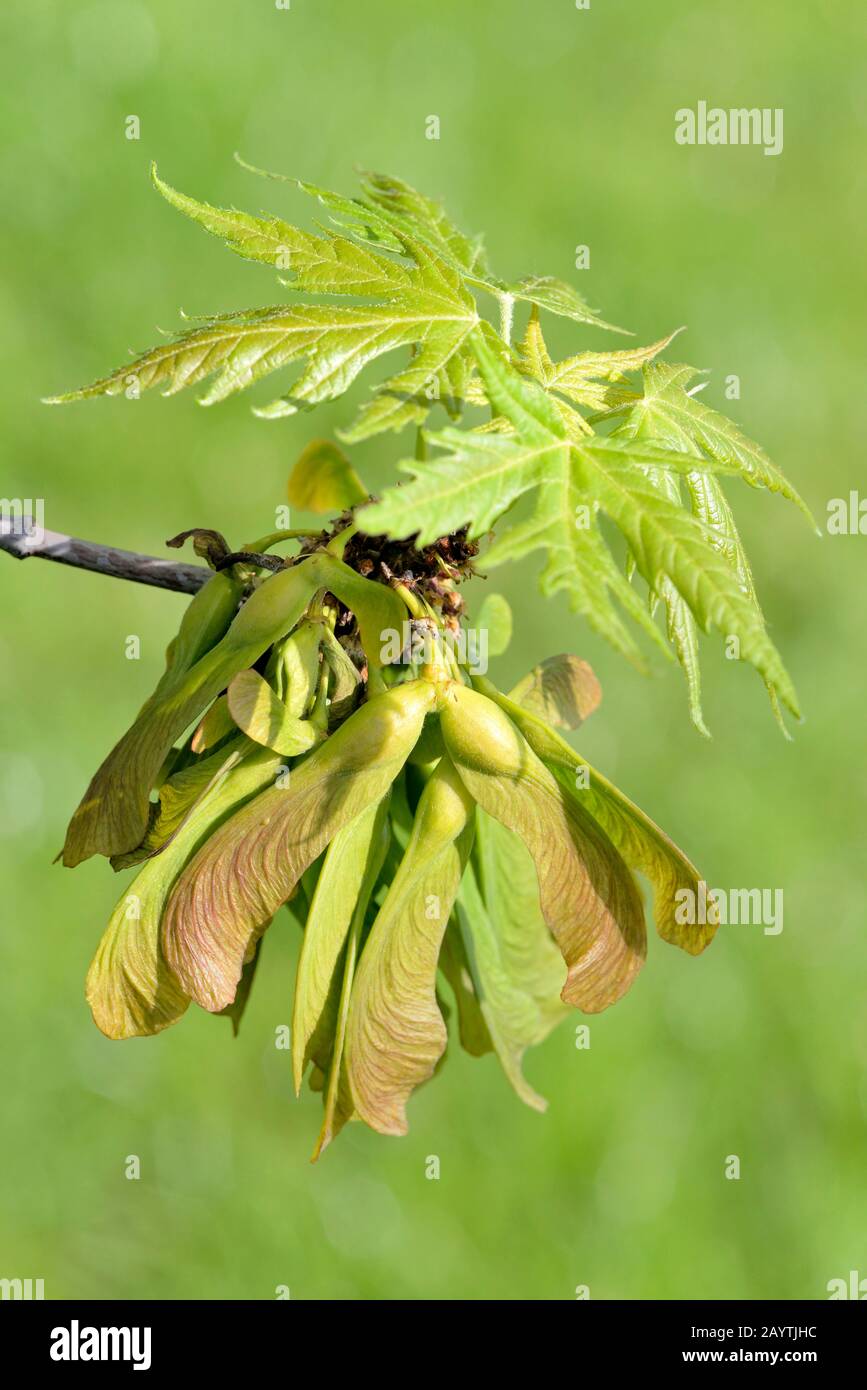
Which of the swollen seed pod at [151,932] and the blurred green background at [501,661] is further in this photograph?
the blurred green background at [501,661]

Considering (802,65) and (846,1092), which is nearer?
(846,1092)

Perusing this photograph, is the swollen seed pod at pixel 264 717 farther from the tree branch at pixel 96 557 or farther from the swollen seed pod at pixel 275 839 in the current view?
the tree branch at pixel 96 557

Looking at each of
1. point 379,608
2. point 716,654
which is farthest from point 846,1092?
point 379,608

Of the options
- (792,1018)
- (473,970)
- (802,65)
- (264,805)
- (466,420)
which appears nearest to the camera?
(264,805)

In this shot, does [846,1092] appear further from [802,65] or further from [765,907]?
[802,65]

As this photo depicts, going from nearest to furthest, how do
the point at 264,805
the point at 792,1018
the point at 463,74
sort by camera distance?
the point at 264,805
the point at 792,1018
the point at 463,74

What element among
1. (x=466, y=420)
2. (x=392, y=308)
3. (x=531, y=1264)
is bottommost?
(x=531, y=1264)

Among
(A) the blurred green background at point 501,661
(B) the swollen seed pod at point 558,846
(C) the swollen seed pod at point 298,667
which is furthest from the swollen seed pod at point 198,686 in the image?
(A) the blurred green background at point 501,661
